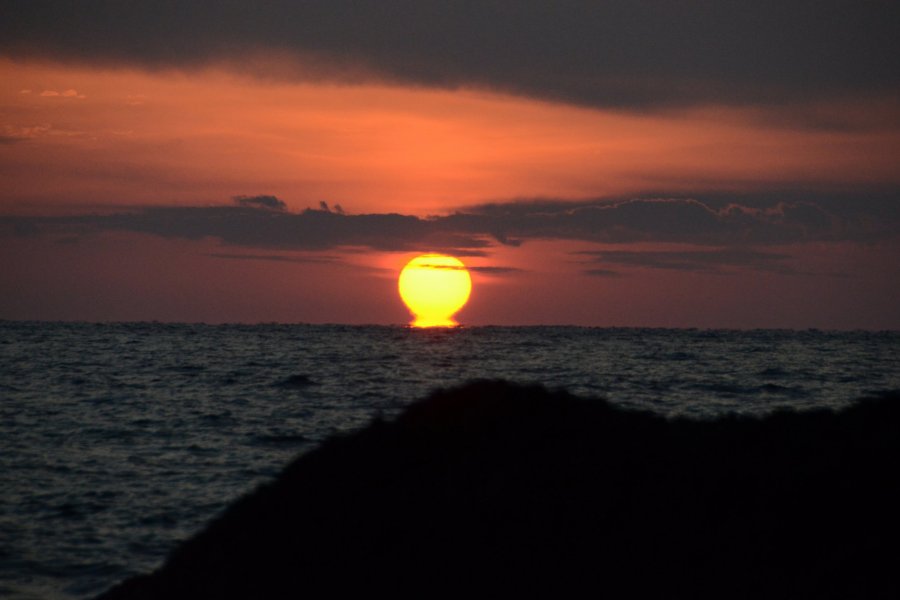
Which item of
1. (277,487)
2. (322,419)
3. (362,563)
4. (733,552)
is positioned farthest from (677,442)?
(322,419)

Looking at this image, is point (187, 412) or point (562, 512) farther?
point (187, 412)

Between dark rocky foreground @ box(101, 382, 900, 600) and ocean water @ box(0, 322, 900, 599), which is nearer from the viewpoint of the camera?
dark rocky foreground @ box(101, 382, 900, 600)

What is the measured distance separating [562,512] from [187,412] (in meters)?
30.9

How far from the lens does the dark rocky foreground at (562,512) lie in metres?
8.46

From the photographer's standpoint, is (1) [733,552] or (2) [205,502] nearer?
(1) [733,552]

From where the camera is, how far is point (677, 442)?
33.8 ft

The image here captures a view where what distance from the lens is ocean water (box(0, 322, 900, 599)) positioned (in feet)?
57.2

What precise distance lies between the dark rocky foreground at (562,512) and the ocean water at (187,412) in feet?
15.6

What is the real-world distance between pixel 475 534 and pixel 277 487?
99.5 inches

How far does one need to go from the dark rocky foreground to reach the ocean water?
4756 mm

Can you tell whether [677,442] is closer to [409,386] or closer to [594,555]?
[594,555]

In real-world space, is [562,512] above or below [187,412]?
above

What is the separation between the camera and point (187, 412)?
37531 mm

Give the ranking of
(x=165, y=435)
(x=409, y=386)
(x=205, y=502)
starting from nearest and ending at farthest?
(x=205, y=502) → (x=165, y=435) → (x=409, y=386)
